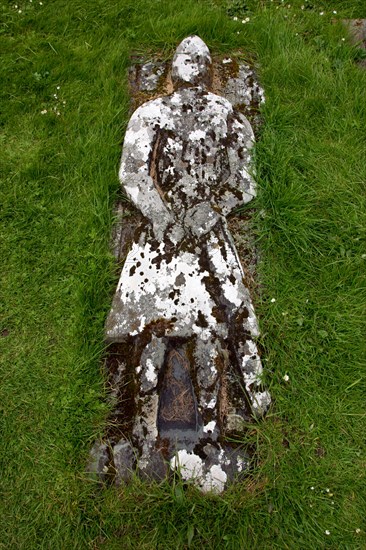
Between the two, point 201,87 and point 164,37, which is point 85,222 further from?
point 164,37

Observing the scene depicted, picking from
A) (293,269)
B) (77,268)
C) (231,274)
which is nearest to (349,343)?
(293,269)

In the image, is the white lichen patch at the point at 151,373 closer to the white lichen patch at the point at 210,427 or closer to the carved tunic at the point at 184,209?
the carved tunic at the point at 184,209

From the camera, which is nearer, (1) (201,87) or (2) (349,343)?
(2) (349,343)

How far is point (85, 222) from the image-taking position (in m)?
3.00

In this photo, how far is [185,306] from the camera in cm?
258

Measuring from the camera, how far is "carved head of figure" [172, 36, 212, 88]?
3356mm

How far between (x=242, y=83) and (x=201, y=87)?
47 cm

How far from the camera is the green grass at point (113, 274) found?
228 cm

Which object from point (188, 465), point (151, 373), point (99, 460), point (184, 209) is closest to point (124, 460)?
point (99, 460)

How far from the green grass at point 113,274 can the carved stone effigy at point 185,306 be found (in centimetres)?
14

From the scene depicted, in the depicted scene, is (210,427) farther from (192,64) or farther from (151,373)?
(192,64)

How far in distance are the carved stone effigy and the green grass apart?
138 mm

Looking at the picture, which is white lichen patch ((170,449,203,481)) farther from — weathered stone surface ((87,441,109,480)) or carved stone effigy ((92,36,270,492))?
weathered stone surface ((87,441,109,480))

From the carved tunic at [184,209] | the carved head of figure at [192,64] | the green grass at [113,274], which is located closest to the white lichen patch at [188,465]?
the green grass at [113,274]
